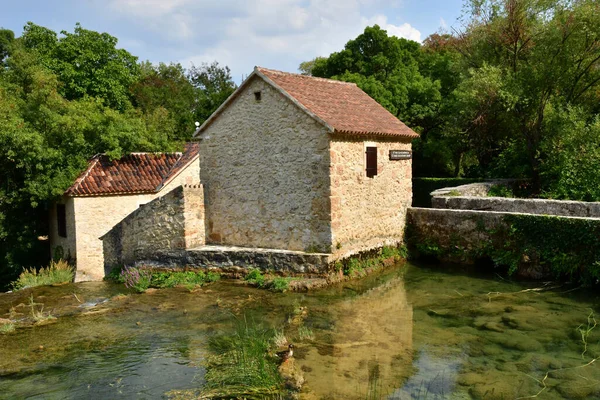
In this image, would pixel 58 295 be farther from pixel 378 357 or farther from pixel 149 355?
pixel 378 357

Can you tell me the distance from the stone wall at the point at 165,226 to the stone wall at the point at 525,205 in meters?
8.08

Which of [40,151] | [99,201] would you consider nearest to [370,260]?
[99,201]

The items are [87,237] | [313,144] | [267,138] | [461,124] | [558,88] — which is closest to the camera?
[313,144]

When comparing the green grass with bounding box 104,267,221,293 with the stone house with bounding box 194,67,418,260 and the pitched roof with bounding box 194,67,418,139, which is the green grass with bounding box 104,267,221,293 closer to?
the stone house with bounding box 194,67,418,260

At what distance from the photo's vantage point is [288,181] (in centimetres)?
1319

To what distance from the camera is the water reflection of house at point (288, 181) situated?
12672 mm

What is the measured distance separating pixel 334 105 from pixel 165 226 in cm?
617

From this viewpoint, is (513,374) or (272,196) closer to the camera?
(513,374)

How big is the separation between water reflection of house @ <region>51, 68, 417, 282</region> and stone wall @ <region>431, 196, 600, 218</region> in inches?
60.6

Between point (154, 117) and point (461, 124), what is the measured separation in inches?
656

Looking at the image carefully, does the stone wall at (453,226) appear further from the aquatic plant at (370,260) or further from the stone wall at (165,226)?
the stone wall at (165,226)

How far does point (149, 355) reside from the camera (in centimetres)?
847

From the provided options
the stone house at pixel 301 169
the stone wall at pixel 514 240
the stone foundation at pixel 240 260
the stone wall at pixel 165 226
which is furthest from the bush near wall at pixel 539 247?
the stone wall at pixel 165 226

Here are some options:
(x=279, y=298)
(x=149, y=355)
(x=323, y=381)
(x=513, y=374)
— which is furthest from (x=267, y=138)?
(x=513, y=374)
